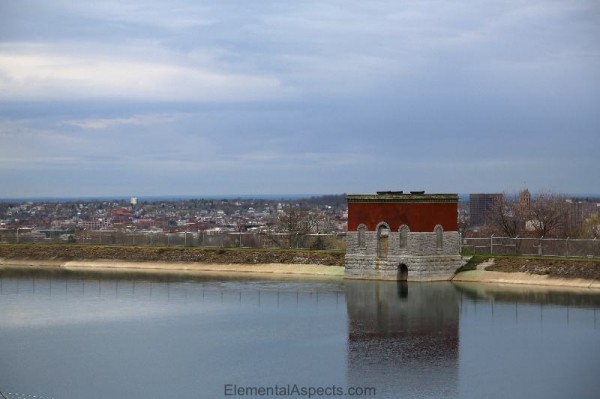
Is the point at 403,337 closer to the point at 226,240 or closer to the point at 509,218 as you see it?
the point at 226,240

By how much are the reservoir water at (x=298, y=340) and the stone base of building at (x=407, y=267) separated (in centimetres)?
131

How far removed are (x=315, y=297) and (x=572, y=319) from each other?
14.5 metres

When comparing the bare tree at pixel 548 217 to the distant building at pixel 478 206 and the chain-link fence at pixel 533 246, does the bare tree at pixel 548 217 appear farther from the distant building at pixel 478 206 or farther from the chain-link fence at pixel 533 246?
the distant building at pixel 478 206

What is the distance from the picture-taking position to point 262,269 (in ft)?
235

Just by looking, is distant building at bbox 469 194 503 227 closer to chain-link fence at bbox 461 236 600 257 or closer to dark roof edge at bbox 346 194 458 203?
chain-link fence at bbox 461 236 600 257

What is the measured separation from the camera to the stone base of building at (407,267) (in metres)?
62.2

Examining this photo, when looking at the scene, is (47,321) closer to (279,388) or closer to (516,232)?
(279,388)

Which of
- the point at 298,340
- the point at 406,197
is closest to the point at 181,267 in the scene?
the point at 406,197

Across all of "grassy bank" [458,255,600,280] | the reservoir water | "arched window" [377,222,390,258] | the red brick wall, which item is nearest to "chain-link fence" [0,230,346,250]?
the red brick wall

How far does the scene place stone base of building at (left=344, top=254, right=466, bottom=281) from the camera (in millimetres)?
62250

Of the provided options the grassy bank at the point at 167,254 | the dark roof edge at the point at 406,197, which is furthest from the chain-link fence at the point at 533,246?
the grassy bank at the point at 167,254

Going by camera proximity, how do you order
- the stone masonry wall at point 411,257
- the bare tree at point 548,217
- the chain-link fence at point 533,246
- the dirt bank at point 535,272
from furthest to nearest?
the bare tree at point 548,217, the chain-link fence at point 533,246, the stone masonry wall at point 411,257, the dirt bank at point 535,272

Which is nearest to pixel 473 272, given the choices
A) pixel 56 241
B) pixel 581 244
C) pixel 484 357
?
pixel 581 244

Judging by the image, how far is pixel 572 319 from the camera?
157ft
